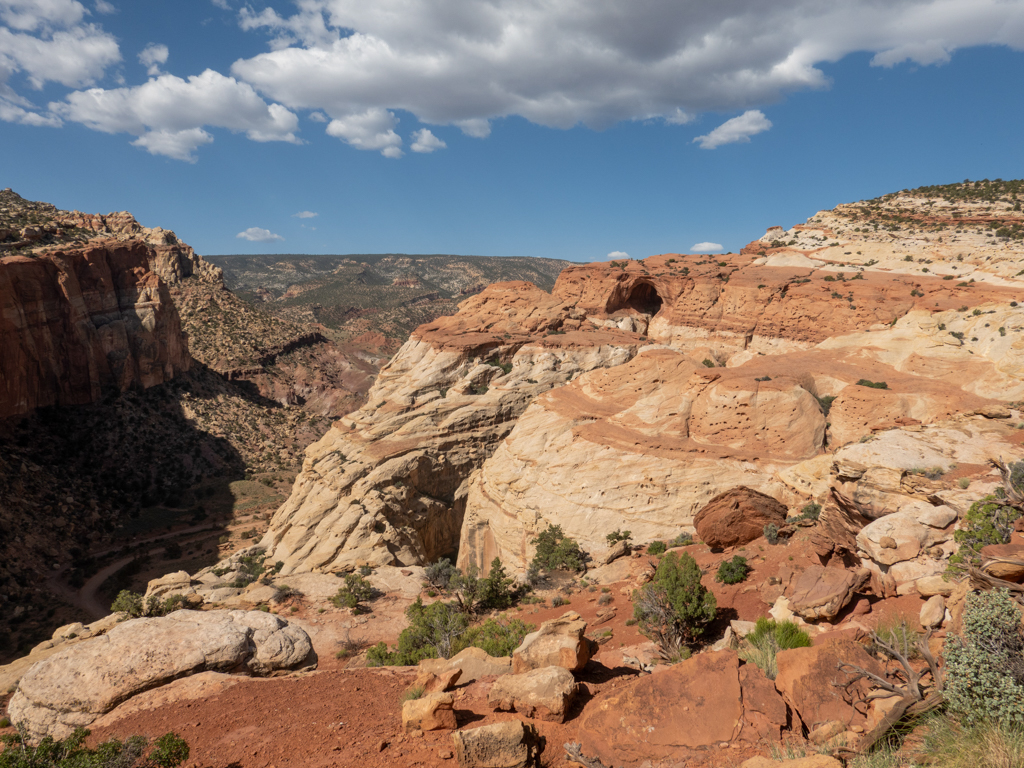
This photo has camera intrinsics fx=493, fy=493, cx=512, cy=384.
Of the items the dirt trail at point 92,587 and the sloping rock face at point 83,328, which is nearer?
the dirt trail at point 92,587

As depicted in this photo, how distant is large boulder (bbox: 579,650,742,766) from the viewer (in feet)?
24.1

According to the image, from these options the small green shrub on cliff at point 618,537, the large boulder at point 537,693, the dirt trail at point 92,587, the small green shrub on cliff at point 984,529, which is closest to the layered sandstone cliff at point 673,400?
the small green shrub on cliff at point 618,537

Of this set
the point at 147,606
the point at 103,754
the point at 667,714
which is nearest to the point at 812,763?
the point at 667,714

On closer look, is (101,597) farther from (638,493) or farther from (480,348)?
(638,493)

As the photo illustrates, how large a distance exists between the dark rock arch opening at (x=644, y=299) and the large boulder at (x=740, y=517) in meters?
26.0

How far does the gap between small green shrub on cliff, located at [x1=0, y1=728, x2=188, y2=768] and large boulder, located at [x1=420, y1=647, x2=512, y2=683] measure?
4643 mm

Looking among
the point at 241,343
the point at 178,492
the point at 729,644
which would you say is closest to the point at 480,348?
the point at 729,644

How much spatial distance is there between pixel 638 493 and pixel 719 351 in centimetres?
1652

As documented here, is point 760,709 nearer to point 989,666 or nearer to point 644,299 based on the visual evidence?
point 989,666

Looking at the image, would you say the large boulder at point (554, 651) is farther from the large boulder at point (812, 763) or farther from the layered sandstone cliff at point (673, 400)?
the layered sandstone cliff at point (673, 400)

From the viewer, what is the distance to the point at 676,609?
12.6 metres

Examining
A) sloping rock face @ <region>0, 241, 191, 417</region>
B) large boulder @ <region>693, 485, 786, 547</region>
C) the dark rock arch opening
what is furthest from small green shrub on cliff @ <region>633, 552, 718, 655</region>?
sloping rock face @ <region>0, 241, 191, 417</region>

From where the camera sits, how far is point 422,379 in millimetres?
35000

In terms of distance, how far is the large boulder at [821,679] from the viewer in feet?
23.8
